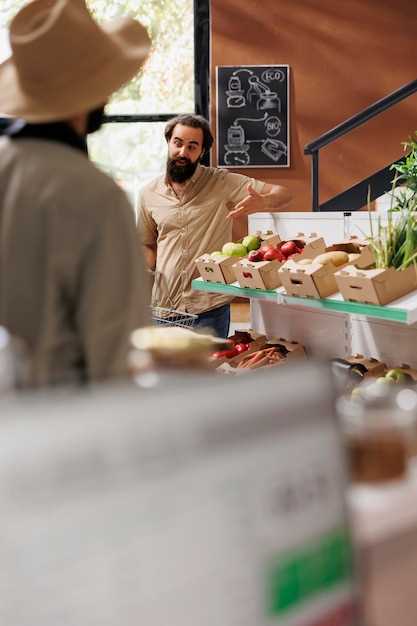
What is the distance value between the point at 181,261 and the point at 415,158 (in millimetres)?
1798

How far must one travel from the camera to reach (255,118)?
28.2ft

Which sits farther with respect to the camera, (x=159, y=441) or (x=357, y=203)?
(x=357, y=203)

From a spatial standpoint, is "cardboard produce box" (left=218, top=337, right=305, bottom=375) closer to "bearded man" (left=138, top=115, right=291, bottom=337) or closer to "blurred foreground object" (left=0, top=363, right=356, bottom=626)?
"bearded man" (left=138, top=115, right=291, bottom=337)

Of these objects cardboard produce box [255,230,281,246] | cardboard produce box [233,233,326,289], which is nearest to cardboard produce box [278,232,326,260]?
cardboard produce box [233,233,326,289]

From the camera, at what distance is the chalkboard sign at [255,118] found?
8.55 meters

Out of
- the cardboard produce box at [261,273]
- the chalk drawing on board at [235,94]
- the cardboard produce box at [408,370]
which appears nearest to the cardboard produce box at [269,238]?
the cardboard produce box at [261,273]

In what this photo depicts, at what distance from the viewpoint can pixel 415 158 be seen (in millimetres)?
5375

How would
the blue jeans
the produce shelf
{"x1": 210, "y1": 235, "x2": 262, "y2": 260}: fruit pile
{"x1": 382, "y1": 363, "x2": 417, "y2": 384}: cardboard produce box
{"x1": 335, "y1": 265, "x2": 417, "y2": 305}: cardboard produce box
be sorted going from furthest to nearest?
the blue jeans
{"x1": 210, "y1": 235, "x2": 262, "y2": 260}: fruit pile
{"x1": 382, "y1": 363, "x2": 417, "y2": 384}: cardboard produce box
{"x1": 335, "y1": 265, "x2": 417, "y2": 305}: cardboard produce box
the produce shelf

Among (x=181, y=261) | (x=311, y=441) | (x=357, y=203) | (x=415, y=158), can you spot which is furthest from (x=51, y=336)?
(x=357, y=203)

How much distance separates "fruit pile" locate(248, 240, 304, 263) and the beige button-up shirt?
66 centimetres

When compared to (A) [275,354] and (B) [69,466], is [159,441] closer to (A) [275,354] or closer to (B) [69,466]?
(B) [69,466]

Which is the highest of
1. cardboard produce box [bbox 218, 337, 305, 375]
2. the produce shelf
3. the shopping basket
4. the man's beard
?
the man's beard

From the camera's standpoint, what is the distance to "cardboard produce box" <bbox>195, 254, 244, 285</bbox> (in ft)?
13.0

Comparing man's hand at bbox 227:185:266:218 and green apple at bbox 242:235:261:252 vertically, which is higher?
A: man's hand at bbox 227:185:266:218
